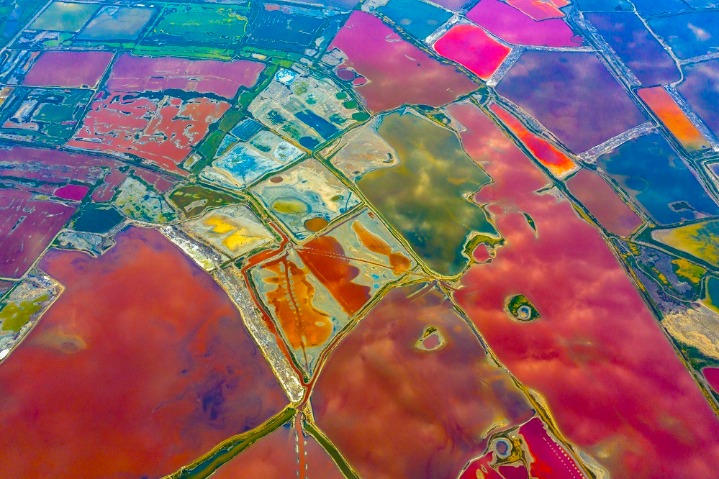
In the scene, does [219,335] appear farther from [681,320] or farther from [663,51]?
[663,51]

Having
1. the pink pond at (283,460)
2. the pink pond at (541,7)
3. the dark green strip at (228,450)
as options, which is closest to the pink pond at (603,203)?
the pink pond at (541,7)

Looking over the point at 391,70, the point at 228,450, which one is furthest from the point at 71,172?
the point at 391,70

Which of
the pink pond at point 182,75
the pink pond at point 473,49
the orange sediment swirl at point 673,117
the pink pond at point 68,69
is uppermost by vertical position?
the pink pond at point 68,69

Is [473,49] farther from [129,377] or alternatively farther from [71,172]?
[129,377]

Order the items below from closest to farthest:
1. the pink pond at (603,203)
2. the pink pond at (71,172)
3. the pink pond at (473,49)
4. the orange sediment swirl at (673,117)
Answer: the pink pond at (603,203) → the pink pond at (71,172) → the orange sediment swirl at (673,117) → the pink pond at (473,49)

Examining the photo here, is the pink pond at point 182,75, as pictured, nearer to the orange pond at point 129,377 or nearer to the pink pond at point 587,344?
the orange pond at point 129,377

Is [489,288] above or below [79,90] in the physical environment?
below

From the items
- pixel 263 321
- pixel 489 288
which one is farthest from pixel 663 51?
pixel 263 321
